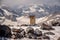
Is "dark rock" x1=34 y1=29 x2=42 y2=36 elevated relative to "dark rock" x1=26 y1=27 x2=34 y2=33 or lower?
lower

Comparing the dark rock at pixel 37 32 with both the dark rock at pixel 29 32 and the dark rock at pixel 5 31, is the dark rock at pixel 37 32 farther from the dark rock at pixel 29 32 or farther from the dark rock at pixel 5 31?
the dark rock at pixel 5 31

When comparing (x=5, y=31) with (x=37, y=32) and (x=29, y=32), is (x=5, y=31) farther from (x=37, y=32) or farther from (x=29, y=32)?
(x=37, y=32)

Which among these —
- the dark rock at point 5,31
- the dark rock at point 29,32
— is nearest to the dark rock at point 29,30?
the dark rock at point 29,32

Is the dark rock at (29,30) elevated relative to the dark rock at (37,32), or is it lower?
elevated

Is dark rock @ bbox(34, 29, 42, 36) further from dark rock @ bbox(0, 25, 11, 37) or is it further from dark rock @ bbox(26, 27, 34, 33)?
dark rock @ bbox(0, 25, 11, 37)

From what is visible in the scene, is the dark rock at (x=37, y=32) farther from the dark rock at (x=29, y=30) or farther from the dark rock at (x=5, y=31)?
the dark rock at (x=5, y=31)

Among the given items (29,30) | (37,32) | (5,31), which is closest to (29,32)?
(29,30)

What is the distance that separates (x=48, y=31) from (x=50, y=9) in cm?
68

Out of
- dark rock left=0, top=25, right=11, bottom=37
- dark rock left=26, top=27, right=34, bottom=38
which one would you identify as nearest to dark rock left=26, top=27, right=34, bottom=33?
dark rock left=26, top=27, right=34, bottom=38

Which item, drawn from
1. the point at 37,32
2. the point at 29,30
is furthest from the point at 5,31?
the point at 37,32

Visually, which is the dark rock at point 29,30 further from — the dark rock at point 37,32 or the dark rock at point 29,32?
the dark rock at point 37,32

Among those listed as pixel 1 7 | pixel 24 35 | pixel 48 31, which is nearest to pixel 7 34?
pixel 24 35

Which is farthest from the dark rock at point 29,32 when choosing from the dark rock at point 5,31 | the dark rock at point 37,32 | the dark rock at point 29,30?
the dark rock at point 5,31

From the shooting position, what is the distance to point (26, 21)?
17.9 feet
